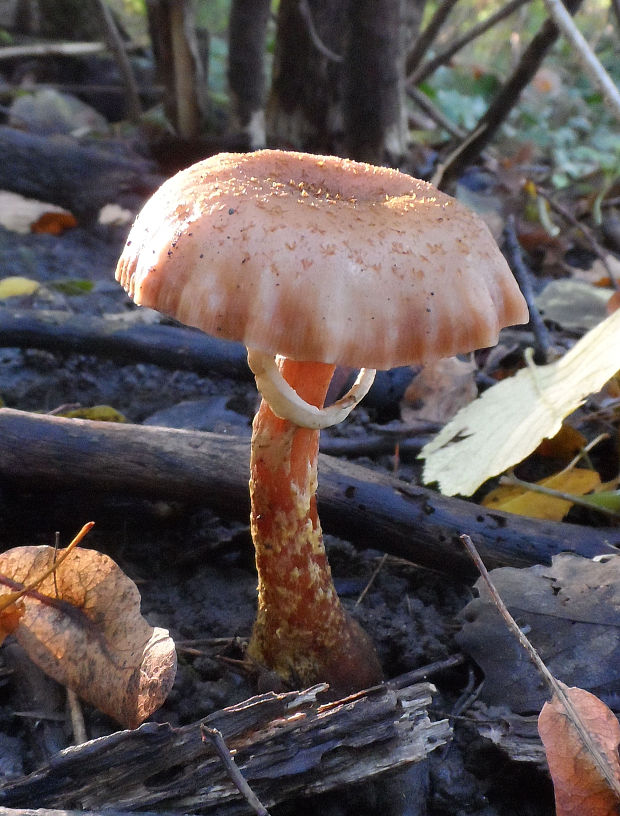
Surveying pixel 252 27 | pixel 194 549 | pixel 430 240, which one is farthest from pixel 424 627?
pixel 252 27

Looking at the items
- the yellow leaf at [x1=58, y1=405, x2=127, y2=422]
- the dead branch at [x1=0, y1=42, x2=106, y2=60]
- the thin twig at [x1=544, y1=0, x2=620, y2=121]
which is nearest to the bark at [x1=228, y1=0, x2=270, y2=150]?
the dead branch at [x1=0, y1=42, x2=106, y2=60]

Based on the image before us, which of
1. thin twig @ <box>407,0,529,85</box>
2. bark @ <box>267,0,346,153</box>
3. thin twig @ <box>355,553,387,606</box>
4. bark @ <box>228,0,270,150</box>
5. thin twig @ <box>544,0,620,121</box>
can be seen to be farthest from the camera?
bark @ <box>228,0,270,150</box>

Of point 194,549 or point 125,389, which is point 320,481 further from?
point 125,389

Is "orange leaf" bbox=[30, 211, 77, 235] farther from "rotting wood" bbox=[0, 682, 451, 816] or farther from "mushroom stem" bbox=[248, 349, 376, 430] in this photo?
"rotting wood" bbox=[0, 682, 451, 816]

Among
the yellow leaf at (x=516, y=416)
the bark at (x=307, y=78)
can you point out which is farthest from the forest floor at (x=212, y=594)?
the bark at (x=307, y=78)

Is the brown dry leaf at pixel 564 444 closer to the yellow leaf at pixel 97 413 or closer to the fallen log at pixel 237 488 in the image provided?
the fallen log at pixel 237 488

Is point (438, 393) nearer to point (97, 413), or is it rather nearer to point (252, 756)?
point (97, 413)
